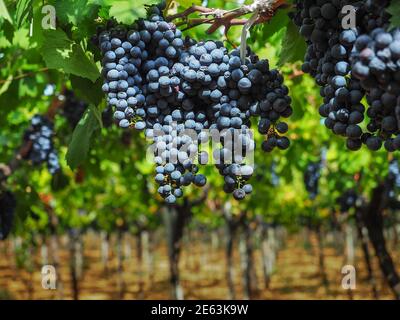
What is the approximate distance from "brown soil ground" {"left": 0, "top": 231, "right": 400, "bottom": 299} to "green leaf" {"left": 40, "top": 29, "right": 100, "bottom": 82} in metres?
11.1

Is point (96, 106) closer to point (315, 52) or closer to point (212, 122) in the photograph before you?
point (212, 122)

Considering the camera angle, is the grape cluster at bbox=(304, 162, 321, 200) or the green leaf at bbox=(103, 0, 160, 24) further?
the grape cluster at bbox=(304, 162, 321, 200)

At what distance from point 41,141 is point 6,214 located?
99cm

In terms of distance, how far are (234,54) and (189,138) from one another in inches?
13.7

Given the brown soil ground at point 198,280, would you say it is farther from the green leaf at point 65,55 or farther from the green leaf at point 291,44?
the green leaf at point 291,44

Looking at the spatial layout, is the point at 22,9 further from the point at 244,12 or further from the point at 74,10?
the point at 244,12

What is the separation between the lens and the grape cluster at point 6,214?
500 centimetres

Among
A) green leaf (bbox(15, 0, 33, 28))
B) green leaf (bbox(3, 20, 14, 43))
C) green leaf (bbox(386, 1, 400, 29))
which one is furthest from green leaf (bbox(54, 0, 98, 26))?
green leaf (bbox(386, 1, 400, 29))

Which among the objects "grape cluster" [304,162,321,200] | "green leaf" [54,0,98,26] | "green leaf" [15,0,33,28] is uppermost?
"grape cluster" [304,162,321,200]

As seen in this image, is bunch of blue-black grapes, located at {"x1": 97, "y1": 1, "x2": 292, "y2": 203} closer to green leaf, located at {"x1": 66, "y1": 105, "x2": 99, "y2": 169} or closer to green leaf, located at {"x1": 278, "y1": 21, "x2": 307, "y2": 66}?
green leaf, located at {"x1": 278, "y1": 21, "x2": 307, "y2": 66}

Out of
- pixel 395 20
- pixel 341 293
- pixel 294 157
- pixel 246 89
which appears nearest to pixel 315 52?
pixel 246 89

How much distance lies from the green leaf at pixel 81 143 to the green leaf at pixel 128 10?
63 centimetres

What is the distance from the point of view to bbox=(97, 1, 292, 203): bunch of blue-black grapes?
1937 mm

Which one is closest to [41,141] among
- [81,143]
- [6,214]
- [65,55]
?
[6,214]
